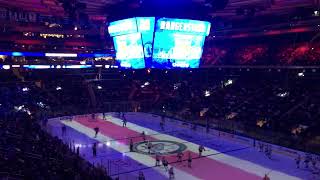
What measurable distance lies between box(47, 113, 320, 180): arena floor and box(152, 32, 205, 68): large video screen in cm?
760

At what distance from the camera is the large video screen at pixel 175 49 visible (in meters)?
23.8

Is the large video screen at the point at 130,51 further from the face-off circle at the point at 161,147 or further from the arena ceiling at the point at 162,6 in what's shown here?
the face-off circle at the point at 161,147

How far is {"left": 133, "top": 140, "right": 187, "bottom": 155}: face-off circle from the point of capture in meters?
30.1

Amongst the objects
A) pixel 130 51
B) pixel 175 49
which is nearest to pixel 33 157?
pixel 130 51

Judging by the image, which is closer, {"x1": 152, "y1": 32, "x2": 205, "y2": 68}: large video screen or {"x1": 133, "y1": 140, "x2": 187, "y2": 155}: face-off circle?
{"x1": 152, "y1": 32, "x2": 205, "y2": 68}: large video screen

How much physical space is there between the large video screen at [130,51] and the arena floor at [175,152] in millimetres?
7522

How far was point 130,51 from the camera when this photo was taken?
25297mm

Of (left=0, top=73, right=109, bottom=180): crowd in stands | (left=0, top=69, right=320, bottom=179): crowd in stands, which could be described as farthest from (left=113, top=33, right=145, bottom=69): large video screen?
(left=0, top=73, right=109, bottom=180): crowd in stands

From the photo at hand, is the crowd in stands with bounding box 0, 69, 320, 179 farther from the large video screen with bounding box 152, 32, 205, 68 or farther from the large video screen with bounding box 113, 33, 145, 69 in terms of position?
the large video screen with bounding box 152, 32, 205, 68

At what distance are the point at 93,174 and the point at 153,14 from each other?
10.3 metres

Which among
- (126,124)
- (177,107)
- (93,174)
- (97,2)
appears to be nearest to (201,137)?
(126,124)

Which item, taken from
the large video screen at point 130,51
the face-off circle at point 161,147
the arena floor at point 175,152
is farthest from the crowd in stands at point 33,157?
the large video screen at point 130,51

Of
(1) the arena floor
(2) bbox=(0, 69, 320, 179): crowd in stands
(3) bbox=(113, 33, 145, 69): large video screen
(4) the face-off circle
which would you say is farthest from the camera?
(4) the face-off circle

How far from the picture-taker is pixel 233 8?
22.5 meters
